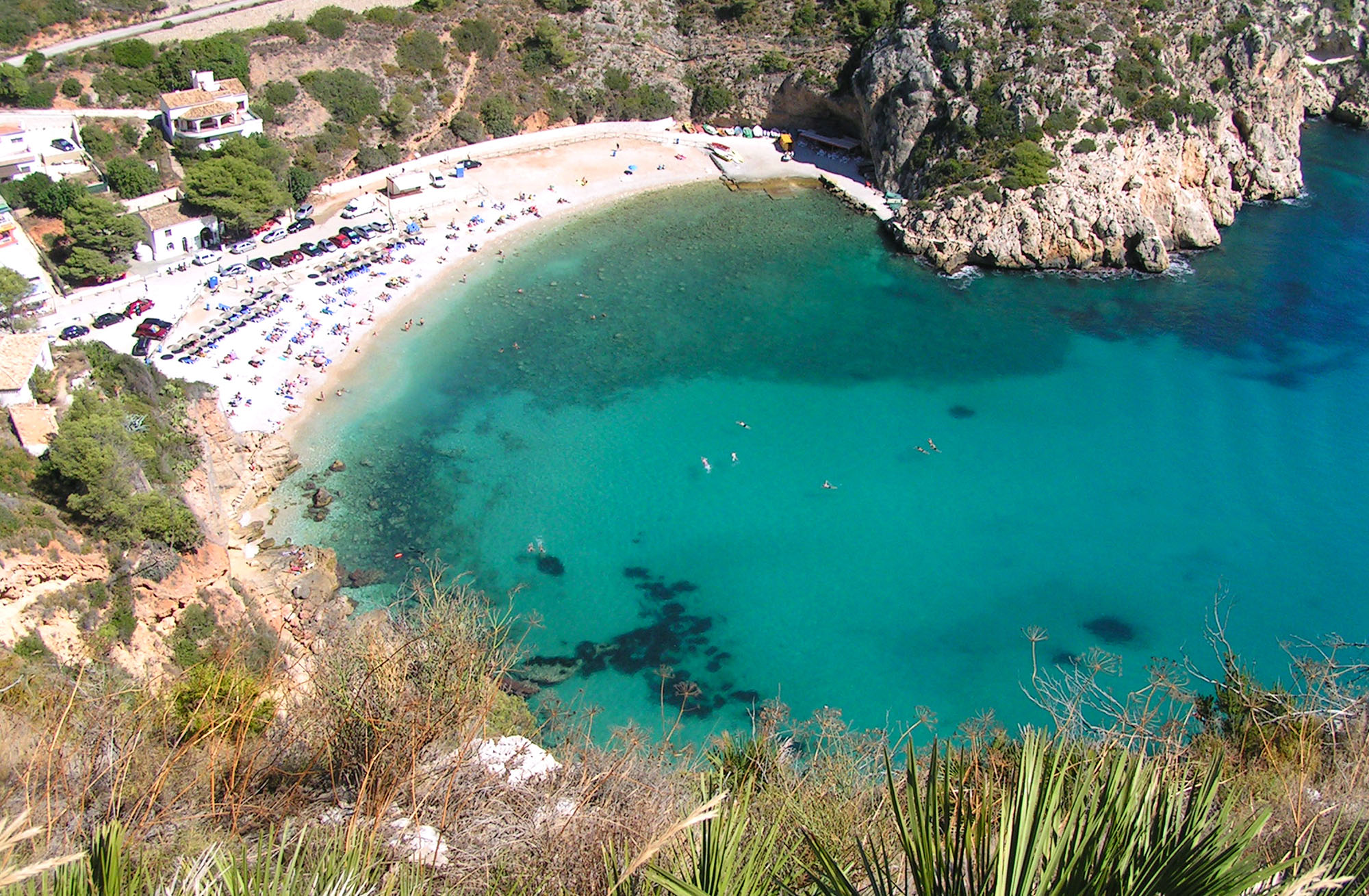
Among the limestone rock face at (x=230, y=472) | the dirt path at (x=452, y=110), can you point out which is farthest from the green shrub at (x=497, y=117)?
the limestone rock face at (x=230, y=472)

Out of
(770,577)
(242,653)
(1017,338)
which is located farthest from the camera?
(1017,338)

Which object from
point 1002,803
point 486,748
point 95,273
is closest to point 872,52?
point 95,273

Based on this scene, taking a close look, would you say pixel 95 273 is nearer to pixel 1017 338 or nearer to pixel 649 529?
pixel 649 529

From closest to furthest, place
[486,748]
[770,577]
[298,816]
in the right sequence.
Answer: [298,816] → [486,748] → [770,577]

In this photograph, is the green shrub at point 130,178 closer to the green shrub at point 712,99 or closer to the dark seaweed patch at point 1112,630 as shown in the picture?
the green shrub at point 712,99

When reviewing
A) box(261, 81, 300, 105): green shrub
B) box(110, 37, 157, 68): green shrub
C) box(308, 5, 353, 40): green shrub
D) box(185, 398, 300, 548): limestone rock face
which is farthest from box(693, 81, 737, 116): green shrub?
box(185, 398, 300, 548): limestone rock face

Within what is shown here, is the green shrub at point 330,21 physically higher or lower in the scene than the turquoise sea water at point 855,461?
higher

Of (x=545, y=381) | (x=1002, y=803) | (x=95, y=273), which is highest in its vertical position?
(x=1002, y=803)
